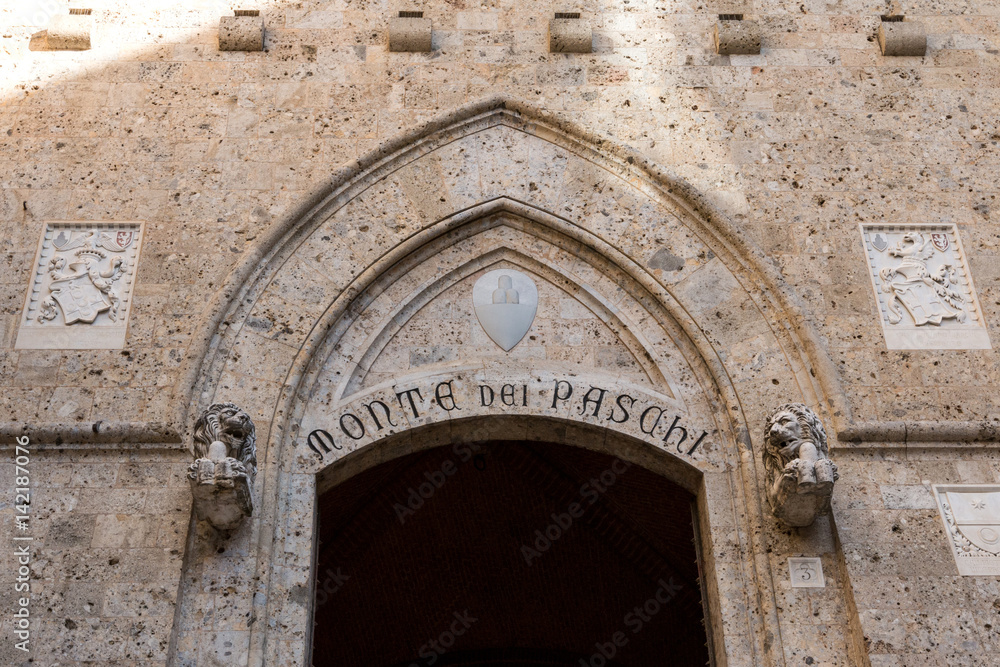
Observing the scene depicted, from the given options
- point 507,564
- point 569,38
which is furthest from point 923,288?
point 507,564

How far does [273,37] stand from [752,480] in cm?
447

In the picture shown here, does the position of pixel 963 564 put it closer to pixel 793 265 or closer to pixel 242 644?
pixel 793 265

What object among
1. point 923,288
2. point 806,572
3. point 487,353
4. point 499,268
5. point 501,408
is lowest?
point 806,572

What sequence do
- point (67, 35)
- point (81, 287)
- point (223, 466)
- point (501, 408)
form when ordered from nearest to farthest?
point (223, 466)
point (501, 408)
point (81, 287)
point (67, 35)

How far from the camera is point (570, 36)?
8516mm

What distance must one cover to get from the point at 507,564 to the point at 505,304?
17.6ft

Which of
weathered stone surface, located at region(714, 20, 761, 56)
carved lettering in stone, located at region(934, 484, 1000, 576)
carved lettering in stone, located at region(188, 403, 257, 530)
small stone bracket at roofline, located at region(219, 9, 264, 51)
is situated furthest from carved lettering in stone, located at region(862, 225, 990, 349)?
small stone bracket at roofline, located at region(219, 9, 264, 51)

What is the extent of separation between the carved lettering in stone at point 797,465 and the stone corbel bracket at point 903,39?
3.26 metres

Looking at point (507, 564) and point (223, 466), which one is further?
point (507, 564)

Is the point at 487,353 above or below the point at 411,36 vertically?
below

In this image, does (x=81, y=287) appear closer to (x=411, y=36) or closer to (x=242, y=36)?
(x=242, y=36)

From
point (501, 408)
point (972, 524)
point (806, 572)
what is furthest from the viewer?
point (501, 408)

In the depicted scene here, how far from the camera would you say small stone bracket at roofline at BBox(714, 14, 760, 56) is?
8523 millimetres

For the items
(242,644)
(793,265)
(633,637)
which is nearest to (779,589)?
(793,265)
